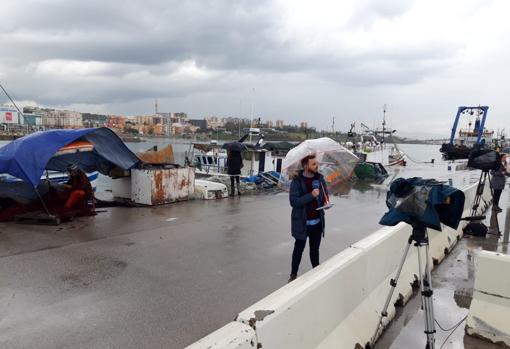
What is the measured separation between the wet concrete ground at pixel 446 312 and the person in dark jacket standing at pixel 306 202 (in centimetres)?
157

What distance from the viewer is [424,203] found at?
3555 millimetres

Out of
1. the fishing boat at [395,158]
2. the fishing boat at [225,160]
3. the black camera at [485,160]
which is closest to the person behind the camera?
the black camera at [485,160]

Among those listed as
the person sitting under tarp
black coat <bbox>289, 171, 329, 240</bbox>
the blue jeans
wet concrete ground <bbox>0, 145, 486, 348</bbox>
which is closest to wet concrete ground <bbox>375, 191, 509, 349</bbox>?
the blue jeans

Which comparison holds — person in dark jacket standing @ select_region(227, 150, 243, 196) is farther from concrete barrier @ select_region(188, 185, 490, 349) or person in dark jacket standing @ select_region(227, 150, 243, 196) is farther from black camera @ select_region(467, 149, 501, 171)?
concrete barrier @ select_region(188, 185, 490, 349)

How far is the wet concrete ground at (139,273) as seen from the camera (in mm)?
4418

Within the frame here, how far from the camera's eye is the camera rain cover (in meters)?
3.58

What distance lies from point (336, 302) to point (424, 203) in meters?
1.23

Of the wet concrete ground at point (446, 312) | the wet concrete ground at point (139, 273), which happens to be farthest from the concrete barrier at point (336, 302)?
the wet concrete ground at point (139, 273)

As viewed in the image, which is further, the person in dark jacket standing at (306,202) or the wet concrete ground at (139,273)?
the person in dark jacket standing at (306,202)

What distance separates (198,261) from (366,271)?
3398 mm

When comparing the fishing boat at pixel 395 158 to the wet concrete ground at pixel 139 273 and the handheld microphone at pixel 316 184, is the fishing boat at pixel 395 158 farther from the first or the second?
the handheld microphone at pixel 316 184

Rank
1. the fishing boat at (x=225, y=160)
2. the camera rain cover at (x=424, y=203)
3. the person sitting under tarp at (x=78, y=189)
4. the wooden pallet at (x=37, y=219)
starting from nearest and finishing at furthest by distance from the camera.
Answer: the camera rain cover at (x=424, y=203) → the wooden pallet at (x=37, y=219) → the person sitting under tarp at (x=78, y=189) → the fishing boat at (x=225, y=160)

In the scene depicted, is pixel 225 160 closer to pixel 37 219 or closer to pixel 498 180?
pixel 37 219

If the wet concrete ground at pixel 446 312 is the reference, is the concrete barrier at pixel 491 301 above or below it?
above
